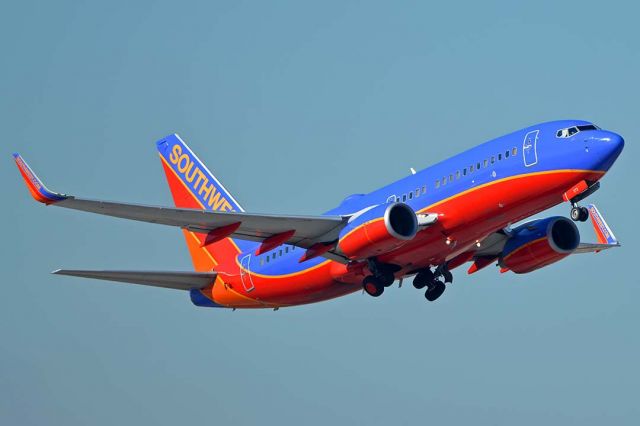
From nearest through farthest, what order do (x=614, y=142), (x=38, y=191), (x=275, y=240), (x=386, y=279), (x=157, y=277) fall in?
1. (x=38, y=191)
2. (x=614, y=142)
3. (x=275, y=240)
4. (x=386, y=279)
5. (x=157, y=277)

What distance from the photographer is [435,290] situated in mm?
50438

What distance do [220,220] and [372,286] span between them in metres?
6.55

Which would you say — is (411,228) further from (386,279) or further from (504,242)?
(504,242)

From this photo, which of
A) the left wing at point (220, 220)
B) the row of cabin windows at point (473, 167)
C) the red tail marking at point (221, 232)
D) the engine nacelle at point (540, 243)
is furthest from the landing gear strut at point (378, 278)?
the engine nacelle at point (540, 243)

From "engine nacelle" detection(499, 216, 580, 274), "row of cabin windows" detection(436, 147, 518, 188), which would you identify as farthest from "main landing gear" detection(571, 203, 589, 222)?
"engine nacelle" detection(499, 216, 580, 274)

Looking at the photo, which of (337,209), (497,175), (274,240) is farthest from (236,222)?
(497,175)

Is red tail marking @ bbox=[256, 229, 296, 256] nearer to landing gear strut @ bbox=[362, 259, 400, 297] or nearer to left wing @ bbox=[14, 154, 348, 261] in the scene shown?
left wing @ bbox=[14, 154, 348, 261]

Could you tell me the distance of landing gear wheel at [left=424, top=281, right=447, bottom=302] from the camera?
50406 mm

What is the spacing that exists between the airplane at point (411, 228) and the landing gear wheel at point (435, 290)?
2.1 inches

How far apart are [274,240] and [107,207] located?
7588 mm

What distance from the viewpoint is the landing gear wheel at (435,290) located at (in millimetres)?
50406

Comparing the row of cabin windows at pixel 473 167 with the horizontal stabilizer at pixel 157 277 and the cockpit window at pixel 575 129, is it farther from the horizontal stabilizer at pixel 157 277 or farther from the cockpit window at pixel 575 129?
the horizontal stabilizer at pixel 157 277

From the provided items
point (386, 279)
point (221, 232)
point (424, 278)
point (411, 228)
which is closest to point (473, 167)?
point (411, 228)

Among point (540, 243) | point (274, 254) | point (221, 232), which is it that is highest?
point (221, 232)
